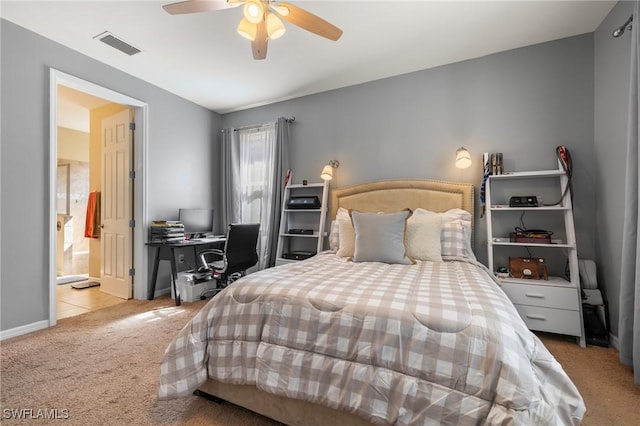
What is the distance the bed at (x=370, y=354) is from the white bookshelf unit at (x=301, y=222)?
1.84 meters

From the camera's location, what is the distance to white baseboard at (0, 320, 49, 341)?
8.04ft

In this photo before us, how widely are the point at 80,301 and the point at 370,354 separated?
413 cm

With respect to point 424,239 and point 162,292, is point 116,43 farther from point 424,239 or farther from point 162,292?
point 424,239

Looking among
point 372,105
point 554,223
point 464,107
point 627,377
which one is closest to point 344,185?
point 372,105

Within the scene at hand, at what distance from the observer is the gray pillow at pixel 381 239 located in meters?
2.35

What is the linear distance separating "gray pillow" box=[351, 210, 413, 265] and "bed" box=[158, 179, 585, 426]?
0.43 m

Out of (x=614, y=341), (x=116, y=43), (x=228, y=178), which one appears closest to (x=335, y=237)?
(x=228, y=178)

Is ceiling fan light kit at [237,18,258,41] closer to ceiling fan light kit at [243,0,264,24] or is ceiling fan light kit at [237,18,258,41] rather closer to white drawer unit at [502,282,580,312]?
ceiling fan light kit at [243,0,264,24]

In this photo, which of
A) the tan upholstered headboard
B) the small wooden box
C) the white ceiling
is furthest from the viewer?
the tan upholstered headboard

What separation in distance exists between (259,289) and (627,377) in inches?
98.0

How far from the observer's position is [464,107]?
3.11 metres

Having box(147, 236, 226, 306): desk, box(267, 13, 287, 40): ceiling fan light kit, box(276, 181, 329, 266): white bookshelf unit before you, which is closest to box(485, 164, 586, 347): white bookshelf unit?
box(276, 181, 329, 266): white bookshelf unit

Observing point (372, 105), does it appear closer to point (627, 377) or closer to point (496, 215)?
point (496, 215)

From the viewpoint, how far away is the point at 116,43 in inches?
111
